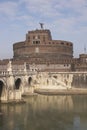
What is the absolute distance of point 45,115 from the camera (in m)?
29.5

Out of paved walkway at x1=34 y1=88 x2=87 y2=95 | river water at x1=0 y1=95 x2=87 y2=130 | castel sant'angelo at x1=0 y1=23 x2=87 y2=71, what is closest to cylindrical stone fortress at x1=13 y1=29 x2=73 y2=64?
castel sant'angelo at x1=0 y1=23 x2=87 y2=71

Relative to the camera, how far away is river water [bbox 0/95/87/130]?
25278mm

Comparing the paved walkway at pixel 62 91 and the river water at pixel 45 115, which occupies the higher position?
the paved walkway at pixel 62 91

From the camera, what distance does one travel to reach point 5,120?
27.2 metres

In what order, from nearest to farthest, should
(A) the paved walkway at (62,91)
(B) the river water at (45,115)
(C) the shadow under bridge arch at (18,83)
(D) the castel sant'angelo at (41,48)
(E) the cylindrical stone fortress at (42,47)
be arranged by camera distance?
(B) the river water at (45,115), (C) the shadow under bridge arch at (18,83), (A) the paved walkway at (62,91), (D) the castel sant'angelo at (41,48), (E) the cylindrical stone fortress at (42,47)

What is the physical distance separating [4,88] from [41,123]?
11175 mm

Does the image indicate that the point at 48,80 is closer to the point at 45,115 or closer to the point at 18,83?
the point at 18,83

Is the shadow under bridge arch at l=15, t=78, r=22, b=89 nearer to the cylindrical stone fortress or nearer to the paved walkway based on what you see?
the paved walkway

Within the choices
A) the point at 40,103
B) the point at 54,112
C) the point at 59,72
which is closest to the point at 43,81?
the point at 59,72

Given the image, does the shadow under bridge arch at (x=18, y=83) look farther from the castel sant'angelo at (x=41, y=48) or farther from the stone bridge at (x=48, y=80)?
the castel sant'angelo at (x=41, y=48)

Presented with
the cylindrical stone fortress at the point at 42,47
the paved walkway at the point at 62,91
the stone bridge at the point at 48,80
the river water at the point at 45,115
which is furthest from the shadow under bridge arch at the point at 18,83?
the cylindrical stone fortress at the point at 42,47

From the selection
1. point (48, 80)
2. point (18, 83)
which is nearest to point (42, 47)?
point (48, 80)

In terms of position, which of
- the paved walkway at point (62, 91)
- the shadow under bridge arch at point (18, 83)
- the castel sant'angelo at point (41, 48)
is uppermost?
the castel sant'angelo at point (41, 48)

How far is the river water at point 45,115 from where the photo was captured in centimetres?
2528
